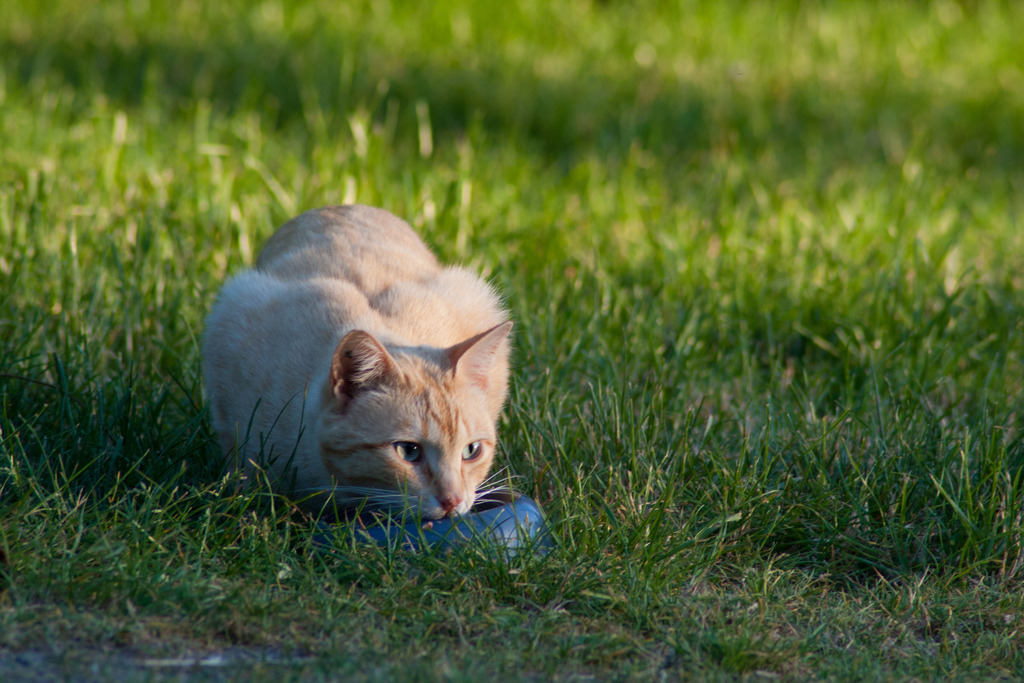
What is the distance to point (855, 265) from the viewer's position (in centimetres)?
471

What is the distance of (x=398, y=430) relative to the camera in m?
2.72

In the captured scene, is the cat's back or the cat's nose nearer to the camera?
the cat's nose

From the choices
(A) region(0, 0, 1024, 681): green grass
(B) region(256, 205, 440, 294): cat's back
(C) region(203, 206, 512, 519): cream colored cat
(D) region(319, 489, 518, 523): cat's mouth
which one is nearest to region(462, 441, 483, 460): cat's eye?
(C) region(203, 206, 512, 519): cream colored cat

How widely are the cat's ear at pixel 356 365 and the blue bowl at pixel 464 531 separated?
1.13ft

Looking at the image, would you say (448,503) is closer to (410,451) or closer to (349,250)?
(410,451)

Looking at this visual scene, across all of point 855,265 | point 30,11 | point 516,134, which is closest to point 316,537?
point 855,265

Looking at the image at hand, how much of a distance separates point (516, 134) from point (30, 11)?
3.70 meters

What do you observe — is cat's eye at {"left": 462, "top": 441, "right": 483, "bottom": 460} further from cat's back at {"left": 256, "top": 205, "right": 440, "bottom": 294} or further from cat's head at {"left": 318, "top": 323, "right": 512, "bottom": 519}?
cat's back at {"left": 256, "top": 205, "right": 440, "bottom": 294}

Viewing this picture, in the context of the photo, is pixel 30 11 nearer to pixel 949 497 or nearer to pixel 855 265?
pixel 855 265

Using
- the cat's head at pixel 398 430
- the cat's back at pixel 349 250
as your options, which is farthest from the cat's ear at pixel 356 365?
the cat's back at pixel 349 250

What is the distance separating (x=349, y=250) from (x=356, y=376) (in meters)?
0.80

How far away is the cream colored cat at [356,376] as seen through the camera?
8.95 feet

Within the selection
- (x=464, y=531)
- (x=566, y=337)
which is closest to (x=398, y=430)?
(x=464, y=531)

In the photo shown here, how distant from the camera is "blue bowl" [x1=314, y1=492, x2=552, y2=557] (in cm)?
261
